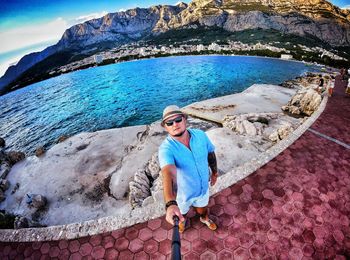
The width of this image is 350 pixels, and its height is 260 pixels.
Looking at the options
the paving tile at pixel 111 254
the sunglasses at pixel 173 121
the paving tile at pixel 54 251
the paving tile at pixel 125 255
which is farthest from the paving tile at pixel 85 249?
the sunglasses at pixel 173 121

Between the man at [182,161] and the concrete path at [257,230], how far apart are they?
1.27 metres

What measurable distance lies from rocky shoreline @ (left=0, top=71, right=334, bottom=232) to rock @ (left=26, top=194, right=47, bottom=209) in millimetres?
147

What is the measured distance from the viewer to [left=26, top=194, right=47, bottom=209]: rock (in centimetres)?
897

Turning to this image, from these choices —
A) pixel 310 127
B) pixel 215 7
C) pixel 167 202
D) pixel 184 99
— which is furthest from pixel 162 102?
pixel 215 7

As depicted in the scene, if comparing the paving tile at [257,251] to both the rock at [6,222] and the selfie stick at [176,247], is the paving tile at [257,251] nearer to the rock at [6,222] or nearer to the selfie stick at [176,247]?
the selfie stick at [176,247]

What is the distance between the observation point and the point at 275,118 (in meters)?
14.0

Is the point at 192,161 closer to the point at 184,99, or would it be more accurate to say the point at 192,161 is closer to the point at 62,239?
the point at 62,239

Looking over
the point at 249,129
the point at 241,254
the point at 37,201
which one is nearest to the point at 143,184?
the point at 241,254

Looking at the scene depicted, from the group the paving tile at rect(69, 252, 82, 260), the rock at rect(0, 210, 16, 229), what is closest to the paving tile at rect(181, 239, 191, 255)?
the paving tile at rect(69, 252, 82, 260)

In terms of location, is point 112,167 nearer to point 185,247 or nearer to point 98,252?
point 98,252

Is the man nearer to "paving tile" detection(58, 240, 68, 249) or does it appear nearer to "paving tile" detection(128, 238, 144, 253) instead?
"paving tile" detection(128, 238, 144, 253)

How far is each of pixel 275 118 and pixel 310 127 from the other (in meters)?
5.59

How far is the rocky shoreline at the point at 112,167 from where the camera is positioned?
810cm

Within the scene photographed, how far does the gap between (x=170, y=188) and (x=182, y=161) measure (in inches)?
18.7
